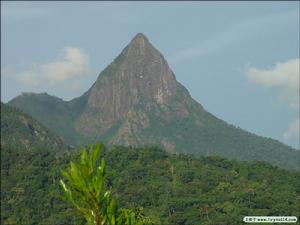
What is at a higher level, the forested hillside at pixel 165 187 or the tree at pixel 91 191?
the forested hillside at pixel 165 187

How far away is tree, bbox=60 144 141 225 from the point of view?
391 inches

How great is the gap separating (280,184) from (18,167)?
75.2 meters

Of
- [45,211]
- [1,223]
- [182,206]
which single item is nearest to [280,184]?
[182,206]

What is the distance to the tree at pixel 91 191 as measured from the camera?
994cm

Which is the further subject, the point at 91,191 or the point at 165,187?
the point at 165,187

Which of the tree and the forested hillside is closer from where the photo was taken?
the tree

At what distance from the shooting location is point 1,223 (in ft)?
486

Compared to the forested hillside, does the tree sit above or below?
below

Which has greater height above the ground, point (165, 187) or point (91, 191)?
point (165, 187)

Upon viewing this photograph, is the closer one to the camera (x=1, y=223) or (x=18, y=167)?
(x=1, y=223)

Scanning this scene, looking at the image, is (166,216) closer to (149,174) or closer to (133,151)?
(149,174)

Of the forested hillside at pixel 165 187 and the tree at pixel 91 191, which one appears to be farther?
the forested hillside at pixel 165 187

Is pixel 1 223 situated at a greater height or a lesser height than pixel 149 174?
lesser

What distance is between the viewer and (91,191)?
10312mm
